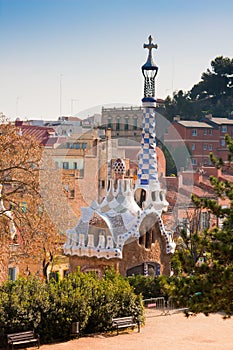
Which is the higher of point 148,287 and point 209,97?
point 209,97

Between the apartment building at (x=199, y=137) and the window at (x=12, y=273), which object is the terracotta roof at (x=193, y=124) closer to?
the apartment building at (x=199, y=137)

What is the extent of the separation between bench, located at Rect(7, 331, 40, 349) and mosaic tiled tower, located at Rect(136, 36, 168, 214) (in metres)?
10.6

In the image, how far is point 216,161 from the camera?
16625 millimetres

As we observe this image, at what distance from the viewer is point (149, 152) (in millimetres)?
31344

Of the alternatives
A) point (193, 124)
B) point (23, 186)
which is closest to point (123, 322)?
point (23, 186)

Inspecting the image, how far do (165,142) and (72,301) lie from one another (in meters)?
50.9

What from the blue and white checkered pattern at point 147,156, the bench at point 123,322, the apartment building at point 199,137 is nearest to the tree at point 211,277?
the bench at point 123,322

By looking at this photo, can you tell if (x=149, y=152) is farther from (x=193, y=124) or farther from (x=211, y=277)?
(x=193, y=124)

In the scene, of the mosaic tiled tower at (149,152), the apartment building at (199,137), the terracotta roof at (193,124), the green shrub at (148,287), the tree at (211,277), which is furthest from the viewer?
the terracotta roof at (193,124)

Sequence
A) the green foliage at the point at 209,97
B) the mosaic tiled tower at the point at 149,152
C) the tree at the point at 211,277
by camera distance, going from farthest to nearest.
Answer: the green foliage at the point at 209,97, the mosaic tiled tower at the point at 149,152, the tree at the point at 211,277

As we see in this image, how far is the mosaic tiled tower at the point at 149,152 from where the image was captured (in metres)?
30.9

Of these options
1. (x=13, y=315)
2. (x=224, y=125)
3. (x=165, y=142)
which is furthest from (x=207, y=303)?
(x=224, y=125)

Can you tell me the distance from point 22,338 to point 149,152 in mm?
12483

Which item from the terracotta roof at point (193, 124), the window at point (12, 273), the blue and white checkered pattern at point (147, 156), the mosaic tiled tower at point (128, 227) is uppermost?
the terracotta roof at point (193, 124)
